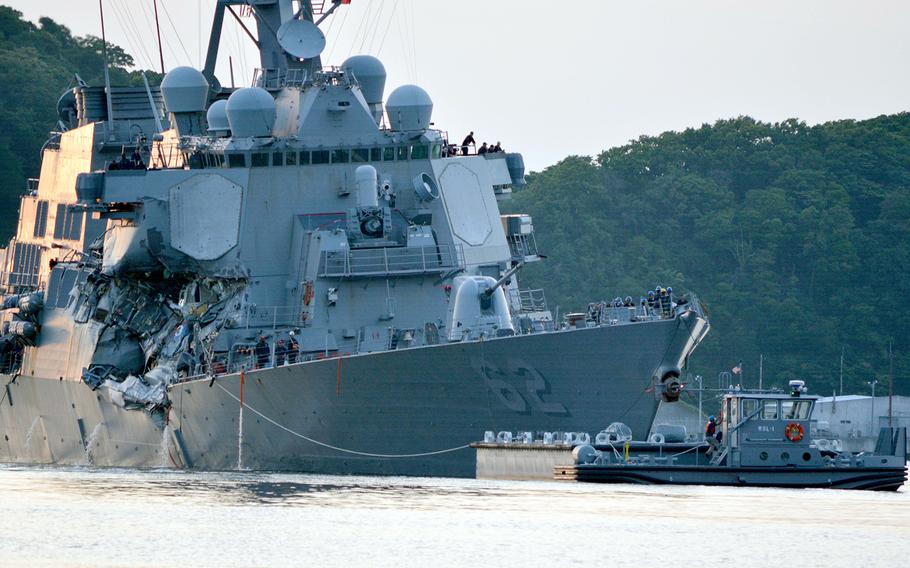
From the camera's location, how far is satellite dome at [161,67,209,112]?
162ft

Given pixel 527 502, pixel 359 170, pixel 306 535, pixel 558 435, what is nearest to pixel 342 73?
pixel 359 170

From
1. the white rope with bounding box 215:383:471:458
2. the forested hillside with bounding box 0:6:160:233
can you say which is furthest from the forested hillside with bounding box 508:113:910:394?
the white rope with bounding box 215:383:471:458

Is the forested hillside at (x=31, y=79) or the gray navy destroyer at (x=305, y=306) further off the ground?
the forested hillside at (x=31, y=79)

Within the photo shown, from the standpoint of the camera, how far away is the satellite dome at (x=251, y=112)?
45656 millimetres

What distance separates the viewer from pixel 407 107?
46438 mm

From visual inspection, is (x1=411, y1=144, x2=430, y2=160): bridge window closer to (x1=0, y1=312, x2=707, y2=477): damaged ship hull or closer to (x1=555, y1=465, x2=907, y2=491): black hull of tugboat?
(x1=0, y1=312, x2=707, y2=477): damaged ship hull

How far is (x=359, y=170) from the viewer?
4462 centimetres

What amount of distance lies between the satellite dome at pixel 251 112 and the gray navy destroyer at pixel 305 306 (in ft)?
0.15

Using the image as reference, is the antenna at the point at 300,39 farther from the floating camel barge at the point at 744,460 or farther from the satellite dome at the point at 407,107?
the floating camel barge at the point at 744,460

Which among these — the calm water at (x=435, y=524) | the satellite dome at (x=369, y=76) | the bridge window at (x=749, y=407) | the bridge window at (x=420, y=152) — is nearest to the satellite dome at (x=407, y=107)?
the bridge window at (x=420, y=152)

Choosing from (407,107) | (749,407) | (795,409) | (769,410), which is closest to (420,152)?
(407,107)

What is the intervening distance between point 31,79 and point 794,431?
1979 inches

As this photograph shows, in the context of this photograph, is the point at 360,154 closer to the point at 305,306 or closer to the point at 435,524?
the point at 305,306

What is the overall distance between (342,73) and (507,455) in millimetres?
10171
